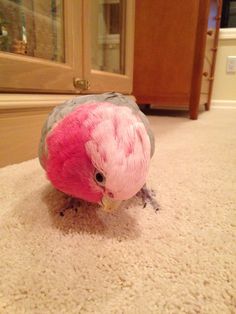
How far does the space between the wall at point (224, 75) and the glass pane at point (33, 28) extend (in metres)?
1.78

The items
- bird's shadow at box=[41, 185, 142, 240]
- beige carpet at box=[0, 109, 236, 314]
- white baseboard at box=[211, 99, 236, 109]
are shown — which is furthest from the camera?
white baseboard at box=[211, 99, 236, 109]

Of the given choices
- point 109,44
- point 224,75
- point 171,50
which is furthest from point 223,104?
point 109,44

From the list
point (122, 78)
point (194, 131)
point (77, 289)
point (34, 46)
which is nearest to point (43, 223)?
point (77, 289)

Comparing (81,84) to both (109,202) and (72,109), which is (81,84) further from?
(109,202)

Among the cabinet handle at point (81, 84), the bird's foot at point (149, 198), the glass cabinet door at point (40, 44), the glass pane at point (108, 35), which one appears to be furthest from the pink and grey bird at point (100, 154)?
the glass pane at point (108, 35)

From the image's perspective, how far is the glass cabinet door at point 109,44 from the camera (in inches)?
32.5

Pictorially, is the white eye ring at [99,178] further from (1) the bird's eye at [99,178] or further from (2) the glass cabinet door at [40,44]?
(2) the glass cabinet door at [40,44]

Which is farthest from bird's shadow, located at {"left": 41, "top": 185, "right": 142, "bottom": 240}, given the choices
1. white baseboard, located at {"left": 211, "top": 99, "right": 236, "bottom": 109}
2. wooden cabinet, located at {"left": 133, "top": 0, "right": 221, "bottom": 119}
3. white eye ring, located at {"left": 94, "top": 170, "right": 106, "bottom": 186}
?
white baseboard, located at {"left": 211, "top": 99, "right": 236, "bottom": 109}

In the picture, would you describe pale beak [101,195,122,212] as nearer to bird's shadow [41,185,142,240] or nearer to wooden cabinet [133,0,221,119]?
bird's shadow [41,185,142,240]

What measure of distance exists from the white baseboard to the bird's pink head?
213 centimetres

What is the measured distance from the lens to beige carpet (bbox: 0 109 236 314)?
0.26 metres

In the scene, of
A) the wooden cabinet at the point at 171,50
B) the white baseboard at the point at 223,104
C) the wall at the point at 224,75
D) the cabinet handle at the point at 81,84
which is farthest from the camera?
the white baseboard at the point at 223,104

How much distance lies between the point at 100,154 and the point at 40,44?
0.57m

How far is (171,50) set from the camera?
1.46m
